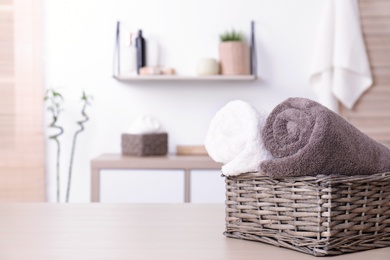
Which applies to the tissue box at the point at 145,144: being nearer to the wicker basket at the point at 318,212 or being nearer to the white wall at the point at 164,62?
the white wall at the point at 164,62

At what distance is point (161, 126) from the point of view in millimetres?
3369

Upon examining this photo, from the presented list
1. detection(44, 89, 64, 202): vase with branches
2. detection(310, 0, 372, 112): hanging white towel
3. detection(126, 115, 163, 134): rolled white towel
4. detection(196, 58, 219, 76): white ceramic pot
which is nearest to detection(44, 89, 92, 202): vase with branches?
detection(44, 89, 64, 202): vase with branches

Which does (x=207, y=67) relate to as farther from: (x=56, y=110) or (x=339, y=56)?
(x=56, y=110)

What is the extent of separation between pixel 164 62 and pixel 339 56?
1.00 meters

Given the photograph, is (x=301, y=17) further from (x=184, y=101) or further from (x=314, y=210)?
(x=314, y=210)

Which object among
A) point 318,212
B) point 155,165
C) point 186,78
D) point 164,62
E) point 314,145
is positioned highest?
point 164,62

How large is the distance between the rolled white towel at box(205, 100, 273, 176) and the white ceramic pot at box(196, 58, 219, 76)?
2390mm

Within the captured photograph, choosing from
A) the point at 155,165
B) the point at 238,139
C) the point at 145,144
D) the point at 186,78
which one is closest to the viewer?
the point at 238,139

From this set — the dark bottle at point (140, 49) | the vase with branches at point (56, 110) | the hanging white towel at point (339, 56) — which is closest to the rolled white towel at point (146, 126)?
the dark bottle at point (140, 49)

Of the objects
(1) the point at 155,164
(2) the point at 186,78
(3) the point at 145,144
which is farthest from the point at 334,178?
(2) the point at 186,78

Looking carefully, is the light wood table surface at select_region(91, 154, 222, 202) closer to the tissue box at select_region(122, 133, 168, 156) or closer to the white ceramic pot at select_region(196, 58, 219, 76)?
the tissue box at select_region(122, 133, 168, 156)

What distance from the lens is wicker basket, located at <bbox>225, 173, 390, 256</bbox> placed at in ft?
3.09

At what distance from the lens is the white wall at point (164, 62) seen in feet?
11.7

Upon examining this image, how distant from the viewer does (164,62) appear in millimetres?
3605
